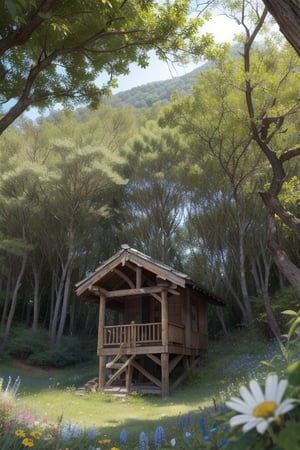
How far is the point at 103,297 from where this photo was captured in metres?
15.6

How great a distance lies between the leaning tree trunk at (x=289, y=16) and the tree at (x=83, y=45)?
3383mm

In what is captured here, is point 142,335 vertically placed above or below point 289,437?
above

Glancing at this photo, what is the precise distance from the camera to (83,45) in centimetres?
643

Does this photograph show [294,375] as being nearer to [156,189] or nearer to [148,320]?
[148,320]

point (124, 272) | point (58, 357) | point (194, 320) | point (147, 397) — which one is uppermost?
point (124, 272)

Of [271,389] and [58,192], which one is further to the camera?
[58,192]

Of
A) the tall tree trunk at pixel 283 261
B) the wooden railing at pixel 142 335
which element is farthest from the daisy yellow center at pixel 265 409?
the wooden railing at pixel 142 335

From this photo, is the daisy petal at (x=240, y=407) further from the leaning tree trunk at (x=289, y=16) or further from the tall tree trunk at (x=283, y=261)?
the tall tree trunk at (x=283, y=261)

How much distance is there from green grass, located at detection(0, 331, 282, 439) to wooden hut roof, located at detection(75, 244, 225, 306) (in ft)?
11.5

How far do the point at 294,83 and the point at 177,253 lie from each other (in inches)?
684

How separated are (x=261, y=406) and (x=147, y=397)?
13623 mm

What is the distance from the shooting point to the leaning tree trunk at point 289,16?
2.99m

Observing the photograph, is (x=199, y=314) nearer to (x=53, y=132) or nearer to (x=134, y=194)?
(x=134, y=194)

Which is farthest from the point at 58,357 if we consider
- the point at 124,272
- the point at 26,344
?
the point at 124,272
